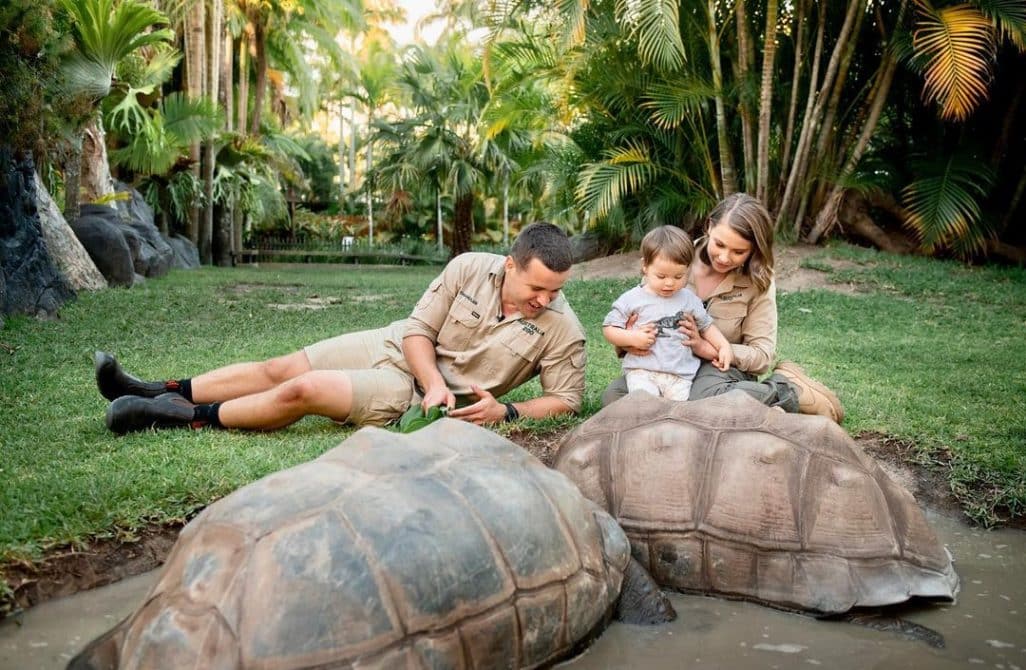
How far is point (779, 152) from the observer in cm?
1421

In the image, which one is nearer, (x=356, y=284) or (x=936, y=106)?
(x=936, y=106)

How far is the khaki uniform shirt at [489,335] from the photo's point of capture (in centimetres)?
455

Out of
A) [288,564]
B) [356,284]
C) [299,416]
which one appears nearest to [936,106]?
[356,284]

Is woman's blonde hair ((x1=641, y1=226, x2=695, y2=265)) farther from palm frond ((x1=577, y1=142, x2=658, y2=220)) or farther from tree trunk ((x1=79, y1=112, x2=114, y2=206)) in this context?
tree trunk ((x1=79, y1=112, x2=114, y2=206))

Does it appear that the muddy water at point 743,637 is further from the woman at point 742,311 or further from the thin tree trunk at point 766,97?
the thin tree trunk at point 766,97

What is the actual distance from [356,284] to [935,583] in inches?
516

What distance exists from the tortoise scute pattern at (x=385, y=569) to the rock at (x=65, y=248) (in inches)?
406

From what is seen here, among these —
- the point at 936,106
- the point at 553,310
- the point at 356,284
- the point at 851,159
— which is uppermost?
the point at 936,106

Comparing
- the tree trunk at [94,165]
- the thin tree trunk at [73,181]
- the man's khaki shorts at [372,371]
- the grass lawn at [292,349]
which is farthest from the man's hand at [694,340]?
the tree trunk at [94,165]

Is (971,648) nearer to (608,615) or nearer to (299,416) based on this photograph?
(608,615)

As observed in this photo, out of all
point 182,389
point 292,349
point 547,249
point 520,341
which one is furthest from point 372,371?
point 292,349

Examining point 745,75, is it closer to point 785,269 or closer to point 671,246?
point 785,269

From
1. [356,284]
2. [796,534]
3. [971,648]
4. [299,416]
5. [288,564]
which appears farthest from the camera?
[356,284]

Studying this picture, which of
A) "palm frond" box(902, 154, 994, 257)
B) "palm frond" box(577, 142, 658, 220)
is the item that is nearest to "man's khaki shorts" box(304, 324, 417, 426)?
"palm frond" box(577, 142, 658, 220)
